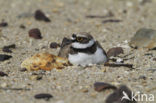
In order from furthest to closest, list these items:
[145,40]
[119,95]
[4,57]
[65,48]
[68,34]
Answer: [68,34], [145,40], [4,57], [65,48], [119,95]

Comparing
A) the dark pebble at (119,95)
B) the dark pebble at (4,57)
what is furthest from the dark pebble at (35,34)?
the dark pebble at (119,95)

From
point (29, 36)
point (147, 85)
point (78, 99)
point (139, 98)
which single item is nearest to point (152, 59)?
point (147, 85)

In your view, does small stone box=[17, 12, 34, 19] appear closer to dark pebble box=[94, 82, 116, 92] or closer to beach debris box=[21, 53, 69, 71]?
→ beach debris box=[21, 53, 69, 71]

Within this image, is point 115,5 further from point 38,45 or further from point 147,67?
point 147,67

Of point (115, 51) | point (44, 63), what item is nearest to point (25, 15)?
point (115, 51)

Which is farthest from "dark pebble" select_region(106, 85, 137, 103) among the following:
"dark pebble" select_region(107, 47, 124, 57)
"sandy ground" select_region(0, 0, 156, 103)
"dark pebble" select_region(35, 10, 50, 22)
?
"dark pebble" select_region(35, 10, 50, 22)

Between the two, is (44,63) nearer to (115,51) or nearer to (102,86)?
(102,86)
